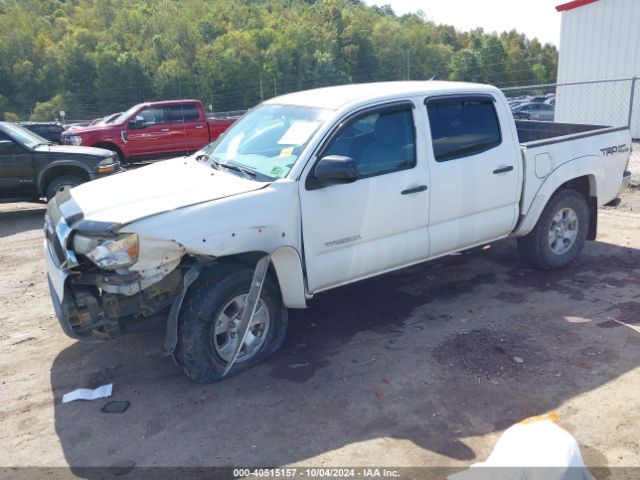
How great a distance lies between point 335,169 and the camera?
4.04 metres

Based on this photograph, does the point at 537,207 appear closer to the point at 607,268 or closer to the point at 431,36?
the point at 607,268

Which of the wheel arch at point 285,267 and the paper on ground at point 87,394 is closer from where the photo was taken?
the paper on ground at point 87,394

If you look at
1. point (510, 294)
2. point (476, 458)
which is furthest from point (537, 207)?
point (476, 458)

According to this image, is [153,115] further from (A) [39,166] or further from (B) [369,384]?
(B) [369,384]

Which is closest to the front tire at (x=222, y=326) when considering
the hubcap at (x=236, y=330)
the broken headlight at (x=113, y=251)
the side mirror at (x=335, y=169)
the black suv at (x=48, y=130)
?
the hubcap at (x=236, y=330)

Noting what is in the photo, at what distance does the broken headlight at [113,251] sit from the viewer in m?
3.60

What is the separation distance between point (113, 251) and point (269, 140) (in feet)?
5.31

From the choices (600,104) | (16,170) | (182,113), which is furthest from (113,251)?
(600,104)

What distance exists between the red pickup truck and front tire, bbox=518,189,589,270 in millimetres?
11396

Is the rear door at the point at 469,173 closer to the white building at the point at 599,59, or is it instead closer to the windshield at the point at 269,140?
the windshield at the point at 269,140

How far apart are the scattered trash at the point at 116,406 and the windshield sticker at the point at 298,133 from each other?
2.23 metres

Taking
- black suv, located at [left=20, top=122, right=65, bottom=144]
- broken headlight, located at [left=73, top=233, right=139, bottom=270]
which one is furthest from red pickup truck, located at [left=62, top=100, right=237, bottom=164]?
broken headlight, located at [left=73, top=233, right=139, bottom=270]

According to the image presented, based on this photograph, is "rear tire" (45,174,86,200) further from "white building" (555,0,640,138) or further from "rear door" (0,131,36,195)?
"white building" (555,0,640,138)

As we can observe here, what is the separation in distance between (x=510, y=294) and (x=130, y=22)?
291 ft
